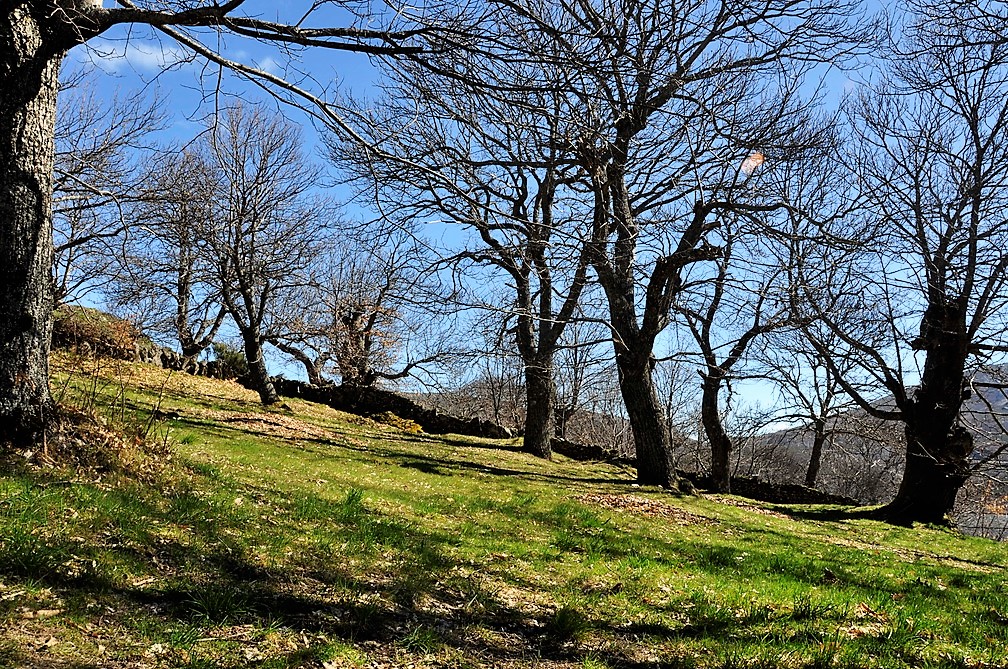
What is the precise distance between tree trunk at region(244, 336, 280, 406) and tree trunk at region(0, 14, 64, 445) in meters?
12.2

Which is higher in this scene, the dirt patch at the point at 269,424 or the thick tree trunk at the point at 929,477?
the thick tree trunk at the point at 929,477

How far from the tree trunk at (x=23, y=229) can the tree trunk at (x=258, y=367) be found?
12.2 metres

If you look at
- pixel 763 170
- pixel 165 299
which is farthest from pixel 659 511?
pixel 165 299

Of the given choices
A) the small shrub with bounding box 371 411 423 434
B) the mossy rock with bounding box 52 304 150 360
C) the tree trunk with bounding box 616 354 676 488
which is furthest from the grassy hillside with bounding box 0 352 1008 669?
the small shrub with bounding box 371 411 423 434

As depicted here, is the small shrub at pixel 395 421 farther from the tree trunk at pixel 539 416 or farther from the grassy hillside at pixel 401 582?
the grassy hillside at pixel 401 582

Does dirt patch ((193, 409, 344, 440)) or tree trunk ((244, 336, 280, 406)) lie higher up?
tree trunk ((244, 336, 280, 406))

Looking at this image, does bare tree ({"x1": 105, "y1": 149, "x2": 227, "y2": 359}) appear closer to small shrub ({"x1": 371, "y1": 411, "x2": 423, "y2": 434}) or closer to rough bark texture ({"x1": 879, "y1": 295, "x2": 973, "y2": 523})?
small shrub ({"x1": 371, "y1": 411, "x2": 423, "y2": 434})

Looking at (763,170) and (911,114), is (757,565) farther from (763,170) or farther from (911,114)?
(911,114)

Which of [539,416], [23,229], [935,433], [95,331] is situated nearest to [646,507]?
[539,416]

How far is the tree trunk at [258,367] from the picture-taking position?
18.0m

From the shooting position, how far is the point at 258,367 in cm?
1847

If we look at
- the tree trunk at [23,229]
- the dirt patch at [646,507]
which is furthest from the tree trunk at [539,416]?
the tree trunk at [23,229]

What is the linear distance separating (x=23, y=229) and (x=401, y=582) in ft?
15.2

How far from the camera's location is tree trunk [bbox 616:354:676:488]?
13.8 meters
